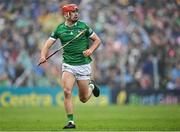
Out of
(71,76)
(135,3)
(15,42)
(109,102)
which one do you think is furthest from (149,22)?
(71,76)

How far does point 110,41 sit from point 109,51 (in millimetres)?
518

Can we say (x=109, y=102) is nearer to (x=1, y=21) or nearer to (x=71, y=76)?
(x=1, y=21)

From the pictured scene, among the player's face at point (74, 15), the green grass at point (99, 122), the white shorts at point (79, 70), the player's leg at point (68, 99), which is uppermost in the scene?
the player's face at point (74, 15)

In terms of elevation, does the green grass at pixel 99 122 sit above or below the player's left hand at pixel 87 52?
below

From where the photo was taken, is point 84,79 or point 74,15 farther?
point 84,79

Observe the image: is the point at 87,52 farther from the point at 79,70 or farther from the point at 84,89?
the point at 84,89

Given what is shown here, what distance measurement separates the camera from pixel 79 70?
46.8 ft

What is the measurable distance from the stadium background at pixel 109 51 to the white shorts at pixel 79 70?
13334 mm

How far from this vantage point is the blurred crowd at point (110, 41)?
2791 cm

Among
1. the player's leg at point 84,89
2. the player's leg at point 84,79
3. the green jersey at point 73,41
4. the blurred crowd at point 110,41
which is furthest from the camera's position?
the blurred crowd at point 110,41

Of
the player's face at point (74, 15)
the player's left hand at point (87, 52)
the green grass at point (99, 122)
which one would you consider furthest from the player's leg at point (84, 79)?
the player's face at point (74, 15)

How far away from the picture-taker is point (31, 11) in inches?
1148

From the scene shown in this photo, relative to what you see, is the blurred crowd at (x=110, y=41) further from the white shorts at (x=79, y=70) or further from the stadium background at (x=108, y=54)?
the white shorts at (x=79, y=70)

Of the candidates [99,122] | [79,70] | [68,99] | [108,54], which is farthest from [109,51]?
[68,99]
